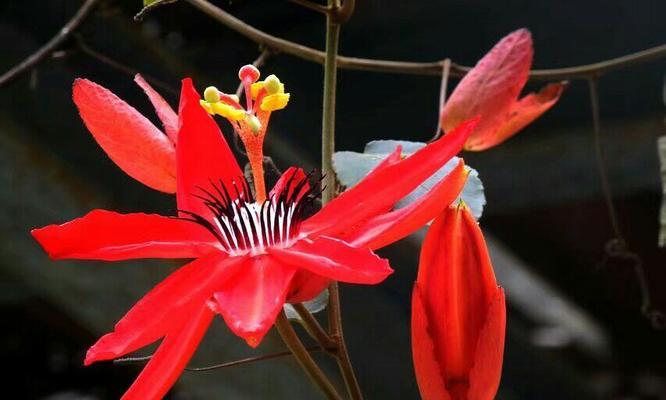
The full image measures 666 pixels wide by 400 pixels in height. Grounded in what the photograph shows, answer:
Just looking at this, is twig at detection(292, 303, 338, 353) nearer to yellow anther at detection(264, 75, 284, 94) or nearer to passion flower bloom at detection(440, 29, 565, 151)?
yellow anther at detection(264, 75, 284, 94)

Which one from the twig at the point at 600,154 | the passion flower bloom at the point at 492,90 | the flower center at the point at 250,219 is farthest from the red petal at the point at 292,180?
the twig at the point at 600,154

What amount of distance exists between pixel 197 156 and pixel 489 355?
12 centimetres

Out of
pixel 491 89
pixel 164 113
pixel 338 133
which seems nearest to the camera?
pixel 164 113

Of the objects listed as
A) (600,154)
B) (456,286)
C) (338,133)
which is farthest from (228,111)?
(338,133)

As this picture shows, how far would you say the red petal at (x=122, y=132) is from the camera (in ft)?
1.18

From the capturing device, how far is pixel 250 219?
0.34 metres

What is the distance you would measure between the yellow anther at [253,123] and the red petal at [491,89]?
160 mm

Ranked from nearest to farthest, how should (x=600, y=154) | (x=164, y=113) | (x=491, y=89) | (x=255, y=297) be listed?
(x=255, y=297)
(x=164, y=113)
(x=491, y=89)
(x=600, y=154)

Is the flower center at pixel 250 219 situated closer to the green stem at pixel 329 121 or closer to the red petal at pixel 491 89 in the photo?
the green stem at pixel 329 121

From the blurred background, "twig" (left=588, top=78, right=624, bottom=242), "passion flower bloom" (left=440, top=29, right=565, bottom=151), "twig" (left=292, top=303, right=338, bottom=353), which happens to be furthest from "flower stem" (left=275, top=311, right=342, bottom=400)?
the blurred background

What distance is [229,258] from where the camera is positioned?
31cm

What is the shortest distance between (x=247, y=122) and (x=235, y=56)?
1.95 feet

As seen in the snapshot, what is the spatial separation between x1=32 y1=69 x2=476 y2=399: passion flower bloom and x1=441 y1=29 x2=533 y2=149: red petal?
0.62 feet

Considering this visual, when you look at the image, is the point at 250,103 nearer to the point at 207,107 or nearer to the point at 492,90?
the point at 207,107
